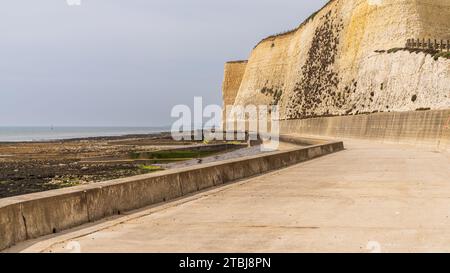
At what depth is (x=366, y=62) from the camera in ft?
239

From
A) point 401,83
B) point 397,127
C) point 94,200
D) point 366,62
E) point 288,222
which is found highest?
point 366,62

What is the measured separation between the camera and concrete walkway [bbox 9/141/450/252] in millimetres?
7641

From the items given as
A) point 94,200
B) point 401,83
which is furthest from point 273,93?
point 94,200

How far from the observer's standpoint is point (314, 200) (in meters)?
12.3

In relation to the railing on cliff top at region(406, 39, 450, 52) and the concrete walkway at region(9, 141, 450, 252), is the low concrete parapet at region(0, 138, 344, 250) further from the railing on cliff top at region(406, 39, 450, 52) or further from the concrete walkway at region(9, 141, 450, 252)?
the railing on cliff top at region(406, 39, 450, 52)

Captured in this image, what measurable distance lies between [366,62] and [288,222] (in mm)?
65784

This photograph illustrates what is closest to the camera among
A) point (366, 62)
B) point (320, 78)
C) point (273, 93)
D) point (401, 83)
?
point (401, 83)

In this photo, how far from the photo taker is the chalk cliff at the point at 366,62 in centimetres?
5788

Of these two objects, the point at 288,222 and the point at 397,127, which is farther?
the point at 397,127

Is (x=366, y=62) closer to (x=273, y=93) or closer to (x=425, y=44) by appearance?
(x=425, y=44)

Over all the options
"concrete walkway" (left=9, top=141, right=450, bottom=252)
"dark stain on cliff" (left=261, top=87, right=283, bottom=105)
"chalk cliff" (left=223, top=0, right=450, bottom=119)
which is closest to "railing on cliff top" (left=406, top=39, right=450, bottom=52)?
"chalk cliff" (left=223, top=0, right=450, bottom=119)

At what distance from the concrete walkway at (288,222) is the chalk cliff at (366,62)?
38.3m

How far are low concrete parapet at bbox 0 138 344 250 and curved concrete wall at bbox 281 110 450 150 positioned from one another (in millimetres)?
17641
